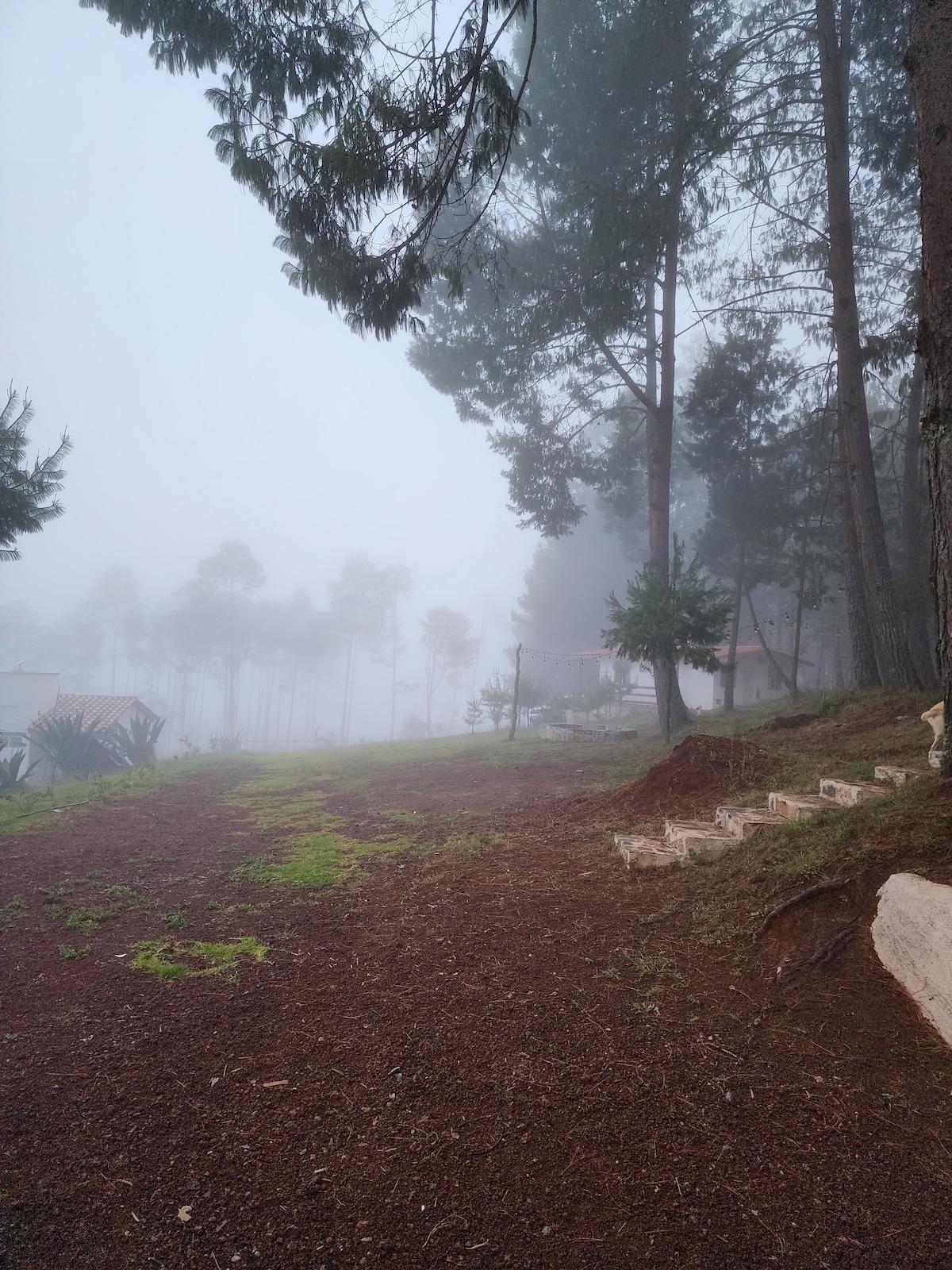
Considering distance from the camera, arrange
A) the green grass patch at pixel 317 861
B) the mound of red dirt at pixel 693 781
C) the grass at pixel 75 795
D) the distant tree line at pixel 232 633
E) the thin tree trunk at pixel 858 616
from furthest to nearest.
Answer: the distant tree line at pixel 232 633
the thin tree trunk at pixel 858 616
the grass at pixel 75 795
the mound of red dirt at pixel 693 781
the green grass patch at pixel 317 861

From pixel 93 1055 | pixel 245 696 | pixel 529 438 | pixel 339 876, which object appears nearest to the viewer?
pixel 93 1055

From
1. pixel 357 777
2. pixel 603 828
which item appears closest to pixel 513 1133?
pixel 603 828

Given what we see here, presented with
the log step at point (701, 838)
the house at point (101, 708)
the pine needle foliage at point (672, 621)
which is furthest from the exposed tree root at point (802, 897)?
the house at point (101, 708)

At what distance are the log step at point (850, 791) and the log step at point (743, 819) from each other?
17.6 inches

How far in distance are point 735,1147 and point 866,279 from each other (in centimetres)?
1891

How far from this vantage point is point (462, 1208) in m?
2.00

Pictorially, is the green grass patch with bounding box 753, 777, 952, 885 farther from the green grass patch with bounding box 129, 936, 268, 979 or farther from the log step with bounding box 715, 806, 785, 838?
the green grass patch with bounding box 129, 936, 268, 979

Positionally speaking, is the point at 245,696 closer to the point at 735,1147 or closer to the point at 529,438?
the point at 529,438

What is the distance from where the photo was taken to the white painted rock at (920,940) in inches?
105

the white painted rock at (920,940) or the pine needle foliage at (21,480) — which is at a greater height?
the pine needle foliage at (21,480)

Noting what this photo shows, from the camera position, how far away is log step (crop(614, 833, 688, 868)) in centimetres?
493

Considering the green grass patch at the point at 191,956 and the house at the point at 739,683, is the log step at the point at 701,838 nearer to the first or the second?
the green grass patch at the point at 191,956

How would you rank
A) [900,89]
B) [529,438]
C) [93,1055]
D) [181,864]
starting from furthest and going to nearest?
[529,438], [900,89], [181,864], [93,1055]

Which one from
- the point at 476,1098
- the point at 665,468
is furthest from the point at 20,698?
the point at 476,1098
